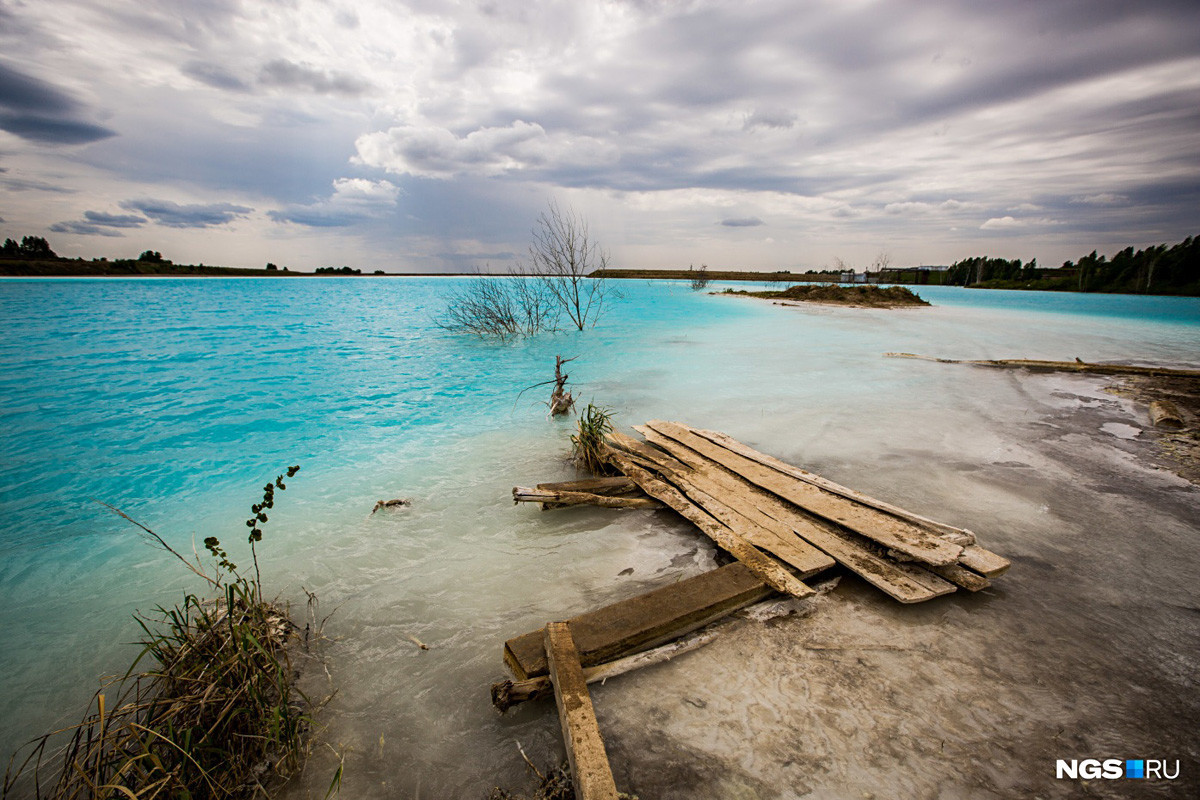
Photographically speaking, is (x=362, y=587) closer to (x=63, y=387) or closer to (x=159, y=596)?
(x=159, y=596)

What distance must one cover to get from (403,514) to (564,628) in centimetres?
310

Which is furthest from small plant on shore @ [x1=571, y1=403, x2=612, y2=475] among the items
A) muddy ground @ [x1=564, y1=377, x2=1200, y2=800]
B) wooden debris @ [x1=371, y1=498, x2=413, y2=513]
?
muddy ground @ [x1=564, y1=377, x2=1200, y2=800]

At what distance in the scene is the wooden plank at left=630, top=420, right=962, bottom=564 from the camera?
3477 mm

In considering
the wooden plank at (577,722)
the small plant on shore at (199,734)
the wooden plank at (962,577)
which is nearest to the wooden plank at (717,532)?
the wooden plank at (962,577)

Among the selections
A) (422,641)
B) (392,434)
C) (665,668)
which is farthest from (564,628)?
(392,434)

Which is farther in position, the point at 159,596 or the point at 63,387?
the point at 63,387

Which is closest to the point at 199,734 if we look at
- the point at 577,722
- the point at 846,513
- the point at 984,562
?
the point at 577,722

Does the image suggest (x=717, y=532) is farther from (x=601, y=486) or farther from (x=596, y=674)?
(x=596, y=674)

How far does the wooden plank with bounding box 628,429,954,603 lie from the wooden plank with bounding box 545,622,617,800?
224 centimetres

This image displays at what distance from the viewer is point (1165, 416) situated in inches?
292

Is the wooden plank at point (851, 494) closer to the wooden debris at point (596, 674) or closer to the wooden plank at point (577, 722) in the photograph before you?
the wooden debris at point (596, 674)

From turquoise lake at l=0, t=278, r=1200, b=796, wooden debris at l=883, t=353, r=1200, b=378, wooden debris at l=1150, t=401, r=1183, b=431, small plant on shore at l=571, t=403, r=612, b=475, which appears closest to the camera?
turquoise lake at l=0, t=278, r=1200, b=796

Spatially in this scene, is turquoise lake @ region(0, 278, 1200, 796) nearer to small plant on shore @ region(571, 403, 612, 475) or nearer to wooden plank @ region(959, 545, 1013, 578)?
small plant on shore @ region(571, 403, 612, 475)

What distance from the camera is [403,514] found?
5.18 m
